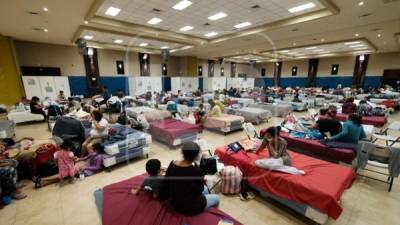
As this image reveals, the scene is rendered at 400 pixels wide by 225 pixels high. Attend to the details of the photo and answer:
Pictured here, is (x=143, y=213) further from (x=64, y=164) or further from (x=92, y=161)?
(x=92, y=161)

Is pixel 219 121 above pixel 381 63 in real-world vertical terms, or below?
below

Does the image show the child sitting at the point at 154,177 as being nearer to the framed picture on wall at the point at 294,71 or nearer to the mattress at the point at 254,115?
the mattress at the point at 254,115

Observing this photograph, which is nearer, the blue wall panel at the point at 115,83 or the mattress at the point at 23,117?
the mattress at the point at 23,117

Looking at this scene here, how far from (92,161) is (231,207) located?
2.85 m

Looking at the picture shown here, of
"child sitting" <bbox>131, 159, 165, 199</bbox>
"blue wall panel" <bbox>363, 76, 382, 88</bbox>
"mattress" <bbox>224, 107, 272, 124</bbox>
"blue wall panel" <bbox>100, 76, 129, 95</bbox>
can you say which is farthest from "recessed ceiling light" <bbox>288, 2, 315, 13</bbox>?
"blue wall panel" <bbox>363, 76, 382, 88</bbox>

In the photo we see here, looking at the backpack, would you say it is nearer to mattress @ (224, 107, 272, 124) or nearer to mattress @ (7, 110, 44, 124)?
mattress @ (224, 107, 272, 124)

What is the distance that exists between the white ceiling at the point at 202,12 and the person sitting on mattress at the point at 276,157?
456 centimetres

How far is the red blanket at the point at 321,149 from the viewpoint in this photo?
11.3 ft

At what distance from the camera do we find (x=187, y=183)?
1.78 m

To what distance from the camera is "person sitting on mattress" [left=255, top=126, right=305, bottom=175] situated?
8.59 ft

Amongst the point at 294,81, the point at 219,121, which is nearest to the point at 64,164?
the point at 219,121

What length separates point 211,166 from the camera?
2973 mm

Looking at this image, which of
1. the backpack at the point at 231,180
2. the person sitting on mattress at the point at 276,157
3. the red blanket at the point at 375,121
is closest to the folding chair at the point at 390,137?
the red blanket at the point at 375,121

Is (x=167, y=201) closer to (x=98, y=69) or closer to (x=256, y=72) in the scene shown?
(x=98, y=69)
